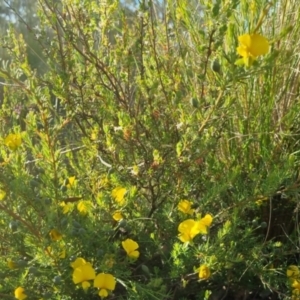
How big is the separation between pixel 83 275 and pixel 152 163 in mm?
316

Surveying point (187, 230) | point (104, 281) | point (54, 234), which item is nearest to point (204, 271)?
point (187, 230)

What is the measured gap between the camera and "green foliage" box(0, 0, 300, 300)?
1.24 m

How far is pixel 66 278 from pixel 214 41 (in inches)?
22.9

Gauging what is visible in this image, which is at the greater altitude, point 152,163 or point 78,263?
point 152,163

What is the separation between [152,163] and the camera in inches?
54.4

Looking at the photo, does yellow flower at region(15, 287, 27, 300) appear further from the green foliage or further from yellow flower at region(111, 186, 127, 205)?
yellow flower at region(111, 186, 127, 205)

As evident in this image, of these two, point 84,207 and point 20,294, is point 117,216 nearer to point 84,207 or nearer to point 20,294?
point 84,207

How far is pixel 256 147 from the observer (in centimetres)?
163

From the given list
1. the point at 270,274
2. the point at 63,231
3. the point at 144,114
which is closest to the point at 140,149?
the point at 144,114

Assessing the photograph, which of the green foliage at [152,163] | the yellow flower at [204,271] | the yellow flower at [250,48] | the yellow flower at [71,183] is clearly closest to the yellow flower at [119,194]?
the green foliage at [152,163]

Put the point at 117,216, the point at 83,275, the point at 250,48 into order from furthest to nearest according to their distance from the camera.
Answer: the point at 117,216 → the point at 83,275 → the point at 250,48

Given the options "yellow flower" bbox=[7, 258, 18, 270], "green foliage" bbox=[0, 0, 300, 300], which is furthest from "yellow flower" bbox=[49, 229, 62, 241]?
"yellow flower" bbox=[7, 258, 18, 270]

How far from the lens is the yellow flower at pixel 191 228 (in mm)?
1251

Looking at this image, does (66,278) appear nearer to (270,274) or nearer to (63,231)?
(63,231)
